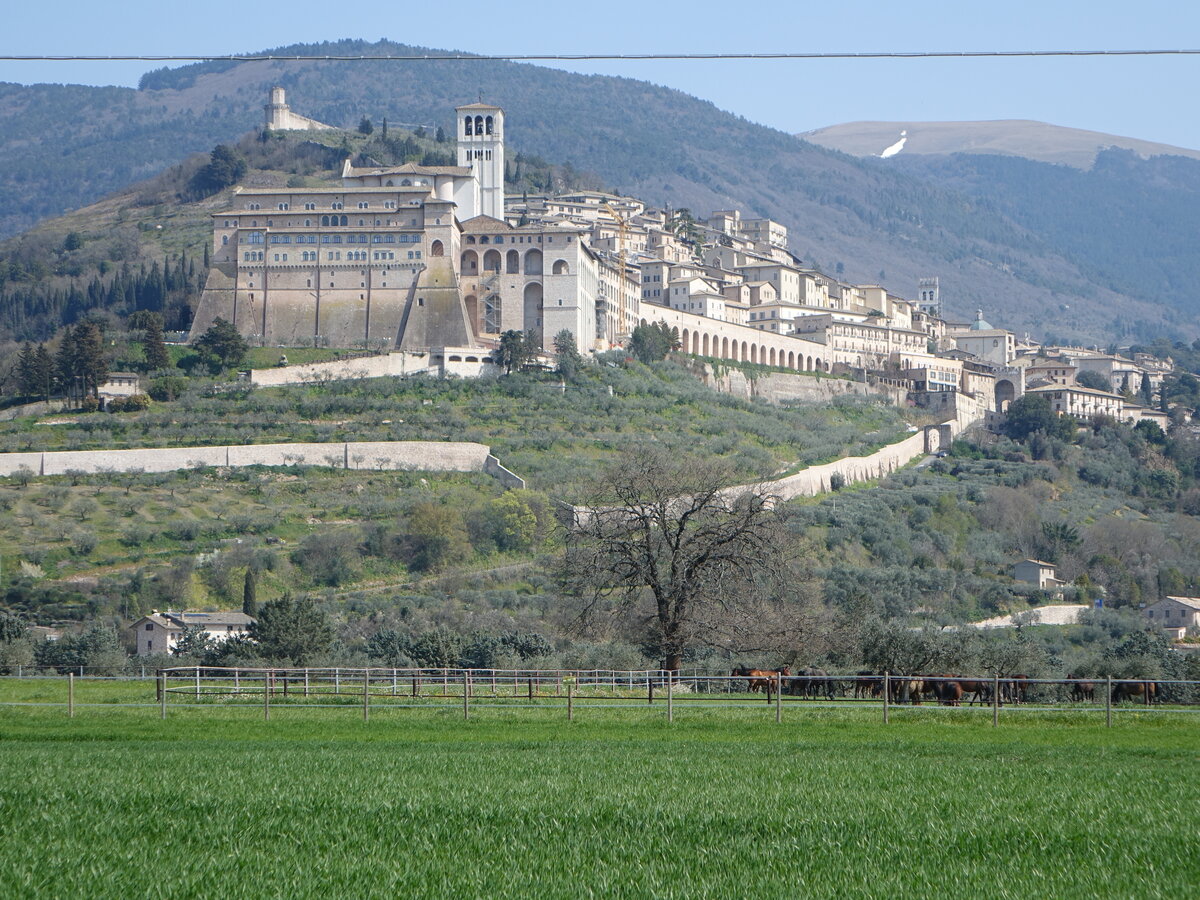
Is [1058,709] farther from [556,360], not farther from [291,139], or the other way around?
[291,139]

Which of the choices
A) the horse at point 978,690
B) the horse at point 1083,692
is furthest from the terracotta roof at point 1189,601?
the horse at point 978,690

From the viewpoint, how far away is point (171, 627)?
48906 mm

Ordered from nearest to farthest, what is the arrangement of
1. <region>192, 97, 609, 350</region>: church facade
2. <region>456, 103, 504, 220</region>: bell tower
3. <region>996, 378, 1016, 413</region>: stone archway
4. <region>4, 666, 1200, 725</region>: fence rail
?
1. <region>4, 666, 1200, 725</region>: fence rail
2. <region>192, 97, 609, 350</region>: church facade
3. <region>456, 103, 504, 220</region>: bell tower
4. <region>996, 378, 1016, 413</region>: stone archway

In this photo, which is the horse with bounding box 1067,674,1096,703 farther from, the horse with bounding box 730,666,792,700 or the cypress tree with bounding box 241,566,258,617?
the cypress tree with bounding box 241,566,258,617

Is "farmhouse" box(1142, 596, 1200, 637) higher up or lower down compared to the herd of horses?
lower down

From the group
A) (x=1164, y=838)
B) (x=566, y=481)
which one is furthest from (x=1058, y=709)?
(x=566, y=481)

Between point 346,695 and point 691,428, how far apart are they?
56151mm

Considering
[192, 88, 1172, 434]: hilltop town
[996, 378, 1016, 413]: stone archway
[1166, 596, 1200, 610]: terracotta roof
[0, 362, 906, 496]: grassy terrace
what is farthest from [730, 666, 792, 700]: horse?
[996, 378, 1016, 413]: stone archway

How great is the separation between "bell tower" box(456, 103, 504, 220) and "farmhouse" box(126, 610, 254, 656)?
62.0 meters

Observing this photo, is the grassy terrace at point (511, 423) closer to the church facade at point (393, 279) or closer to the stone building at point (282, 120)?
the church facade at point (393, 279)

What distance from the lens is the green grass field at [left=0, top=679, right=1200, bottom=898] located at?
328 inches

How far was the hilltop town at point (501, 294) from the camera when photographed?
292 ft

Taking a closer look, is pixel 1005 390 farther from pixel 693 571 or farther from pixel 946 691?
pixel 946 691

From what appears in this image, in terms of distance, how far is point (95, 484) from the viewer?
216 ft
